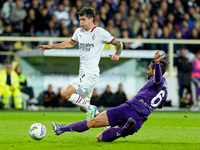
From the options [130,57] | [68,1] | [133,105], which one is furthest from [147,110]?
[68,1]

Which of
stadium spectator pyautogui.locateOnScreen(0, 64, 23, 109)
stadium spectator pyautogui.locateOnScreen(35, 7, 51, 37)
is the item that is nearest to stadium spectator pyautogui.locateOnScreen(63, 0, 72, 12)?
stadium spectator pyautogui.locateOnScreen(35, 7, 51, 37)

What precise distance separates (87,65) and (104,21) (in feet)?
33.1

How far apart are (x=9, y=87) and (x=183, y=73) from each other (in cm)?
656

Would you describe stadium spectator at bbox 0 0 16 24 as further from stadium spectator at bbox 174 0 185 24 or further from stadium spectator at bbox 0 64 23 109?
stadium spectator at bbox 174 0 185 24

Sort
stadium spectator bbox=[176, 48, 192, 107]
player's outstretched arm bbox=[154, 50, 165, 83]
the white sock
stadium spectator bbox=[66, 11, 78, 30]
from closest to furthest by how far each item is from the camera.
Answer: player's outstretched arm bbox=[154, 50, 165, 83] → the white sock → stadium spectator bbox=[176, 48, 192, 107] → stadium spectator bbox=[66, 11, 78, 30]

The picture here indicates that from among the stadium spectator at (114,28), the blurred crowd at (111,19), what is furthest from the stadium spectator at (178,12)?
the stadium spectator at (114,28)

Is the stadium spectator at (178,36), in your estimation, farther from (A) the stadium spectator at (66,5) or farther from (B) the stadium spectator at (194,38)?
(A) the stadium spectator at (66,5)

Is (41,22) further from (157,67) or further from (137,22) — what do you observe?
(157,67)

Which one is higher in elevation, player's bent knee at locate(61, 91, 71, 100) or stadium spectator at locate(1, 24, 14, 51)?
stadium spectator at locate(1, 24, 14, 51)

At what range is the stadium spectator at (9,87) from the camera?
17.8m

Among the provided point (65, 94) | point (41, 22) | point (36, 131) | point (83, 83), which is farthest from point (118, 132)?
point (41, 22)

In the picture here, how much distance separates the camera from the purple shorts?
7539 mm

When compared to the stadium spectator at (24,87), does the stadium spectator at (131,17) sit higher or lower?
higher

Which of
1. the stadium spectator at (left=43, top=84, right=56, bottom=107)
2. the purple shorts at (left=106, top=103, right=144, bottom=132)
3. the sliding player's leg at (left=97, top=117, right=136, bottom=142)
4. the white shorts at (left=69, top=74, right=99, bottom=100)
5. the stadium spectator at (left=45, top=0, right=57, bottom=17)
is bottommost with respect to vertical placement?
the stadium spectator at (left=43, top=84, right=56, bottom=107)
